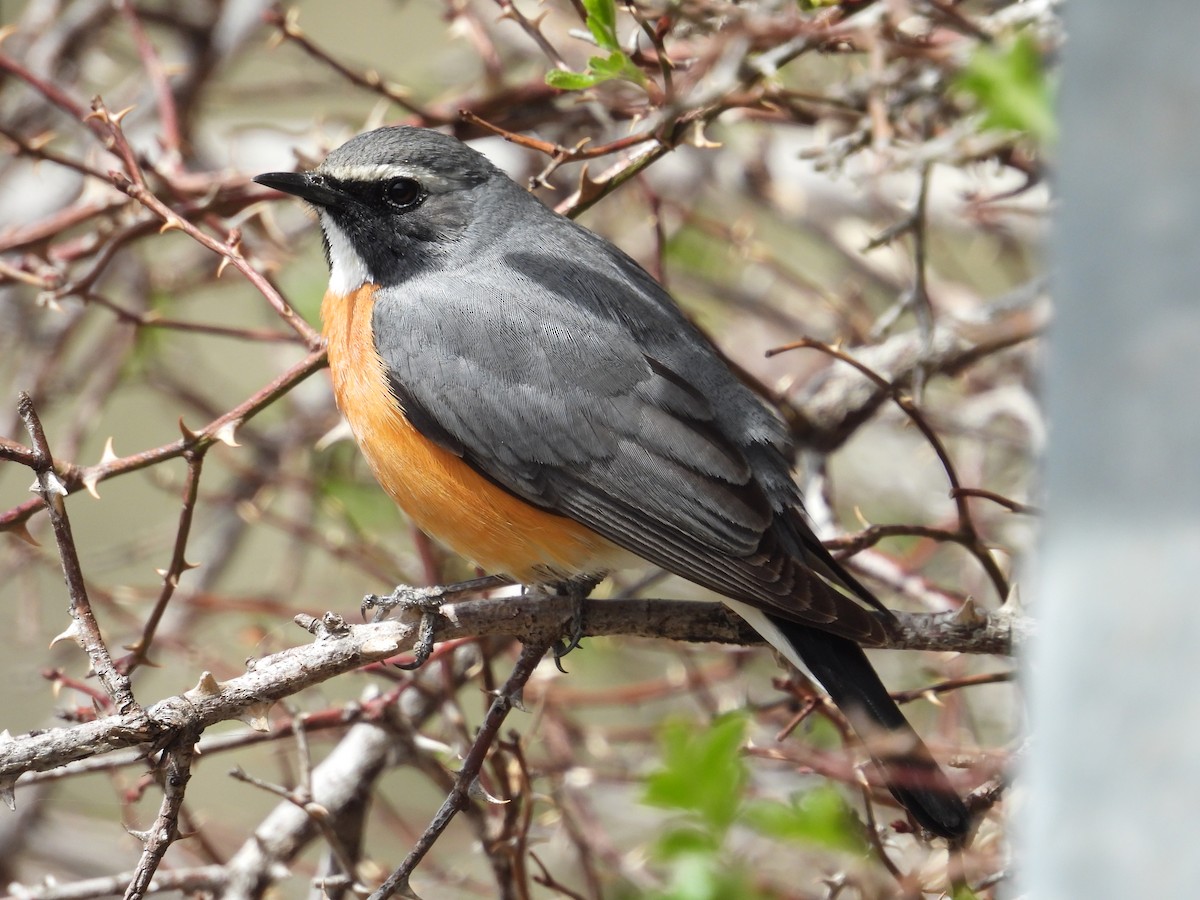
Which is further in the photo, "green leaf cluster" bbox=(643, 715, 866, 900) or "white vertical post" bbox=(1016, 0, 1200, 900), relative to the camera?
"green leaf cluster" bbox=(643, 715, 866, 900)

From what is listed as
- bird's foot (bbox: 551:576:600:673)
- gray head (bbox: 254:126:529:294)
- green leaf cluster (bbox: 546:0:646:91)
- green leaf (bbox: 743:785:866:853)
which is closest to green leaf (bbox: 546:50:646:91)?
green leaf cluster (bbox: 546:0:646:91)

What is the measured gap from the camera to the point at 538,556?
3938mm

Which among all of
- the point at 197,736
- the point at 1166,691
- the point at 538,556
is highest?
the point at 538,556

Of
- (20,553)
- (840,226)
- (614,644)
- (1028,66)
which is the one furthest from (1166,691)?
(840,226)

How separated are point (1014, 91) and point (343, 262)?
282cm

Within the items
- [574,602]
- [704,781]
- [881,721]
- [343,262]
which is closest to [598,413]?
[574,602]

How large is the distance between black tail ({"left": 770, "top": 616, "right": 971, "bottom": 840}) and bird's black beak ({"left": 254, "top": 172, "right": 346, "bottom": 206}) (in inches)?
75.0

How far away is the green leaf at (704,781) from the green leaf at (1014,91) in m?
0.98

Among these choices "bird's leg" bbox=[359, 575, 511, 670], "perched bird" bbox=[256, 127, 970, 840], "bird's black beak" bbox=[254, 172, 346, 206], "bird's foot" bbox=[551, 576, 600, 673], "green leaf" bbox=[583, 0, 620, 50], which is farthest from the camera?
"bird's black beak" bbox=[254, 172, 346, 206]

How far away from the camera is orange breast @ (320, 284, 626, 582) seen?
3.91 m

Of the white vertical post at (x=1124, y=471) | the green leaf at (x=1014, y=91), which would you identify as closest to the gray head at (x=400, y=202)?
the green leaf at (x=1014, y=91)

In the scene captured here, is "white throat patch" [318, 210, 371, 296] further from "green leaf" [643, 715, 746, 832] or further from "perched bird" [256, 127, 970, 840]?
"green leaf" [643, 715, 746, 832]

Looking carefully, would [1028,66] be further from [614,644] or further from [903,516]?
[903,516]

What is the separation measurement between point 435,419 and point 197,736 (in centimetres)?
142
